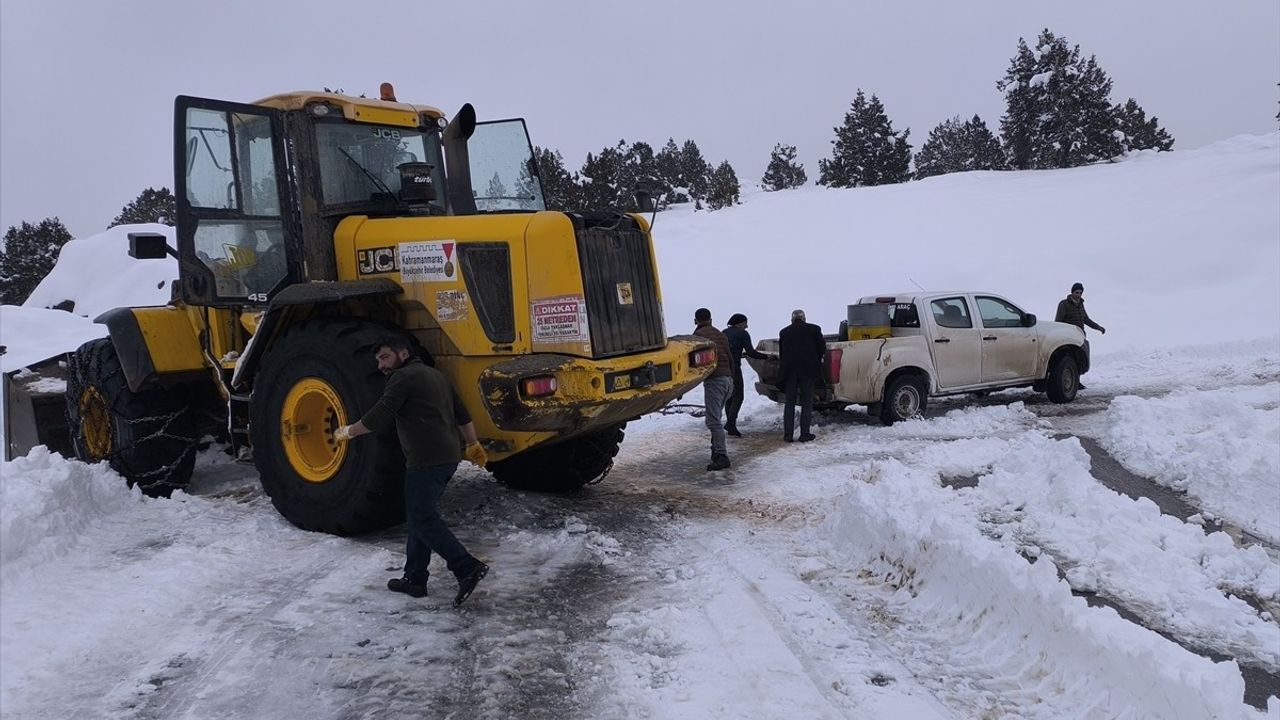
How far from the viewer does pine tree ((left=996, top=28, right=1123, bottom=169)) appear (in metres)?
50.8

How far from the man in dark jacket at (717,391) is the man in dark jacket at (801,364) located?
3.70 ft

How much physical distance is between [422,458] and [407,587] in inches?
29.9

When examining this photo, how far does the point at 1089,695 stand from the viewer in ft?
11.7

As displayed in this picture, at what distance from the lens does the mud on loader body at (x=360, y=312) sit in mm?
5812

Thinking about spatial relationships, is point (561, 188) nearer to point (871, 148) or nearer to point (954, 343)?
point (871, 148)

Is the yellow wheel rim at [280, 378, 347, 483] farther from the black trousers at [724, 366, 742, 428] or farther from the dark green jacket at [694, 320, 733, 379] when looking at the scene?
the black trousers at [724, 366, 742, 428]

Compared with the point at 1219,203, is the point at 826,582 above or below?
below

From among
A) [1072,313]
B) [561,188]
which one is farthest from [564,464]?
[561,188]

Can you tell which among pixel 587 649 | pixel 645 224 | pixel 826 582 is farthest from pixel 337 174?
pixel 826 582

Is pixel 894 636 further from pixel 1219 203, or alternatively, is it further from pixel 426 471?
pixel 1219 203

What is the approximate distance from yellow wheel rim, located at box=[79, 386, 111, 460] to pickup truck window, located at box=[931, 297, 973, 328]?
9.89m

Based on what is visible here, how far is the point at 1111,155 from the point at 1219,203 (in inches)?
1101

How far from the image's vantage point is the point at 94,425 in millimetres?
7883

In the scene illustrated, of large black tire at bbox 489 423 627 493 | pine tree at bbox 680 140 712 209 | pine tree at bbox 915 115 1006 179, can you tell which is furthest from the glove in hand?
pine tree at bbox 680 140 712 209
